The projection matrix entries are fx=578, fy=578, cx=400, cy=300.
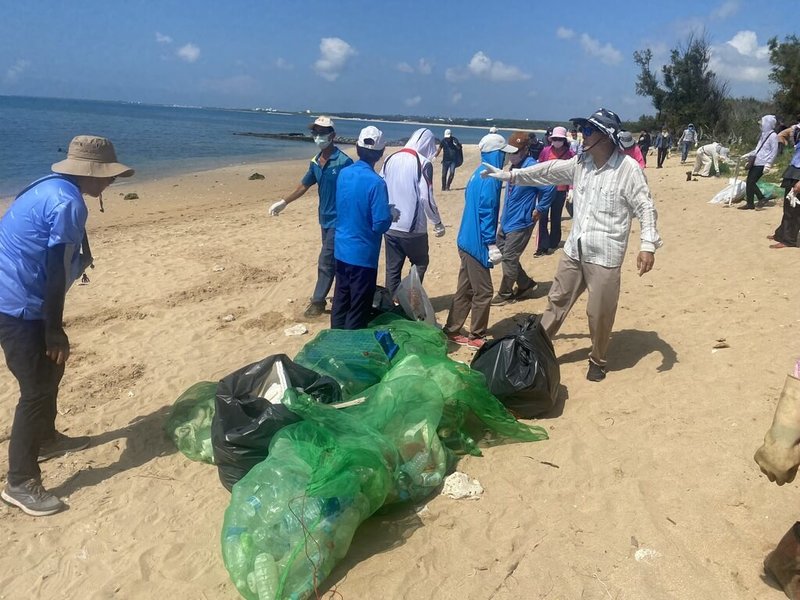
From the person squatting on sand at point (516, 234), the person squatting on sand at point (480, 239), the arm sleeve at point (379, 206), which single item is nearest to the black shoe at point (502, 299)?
the person squatting on sand at point (516, 234)

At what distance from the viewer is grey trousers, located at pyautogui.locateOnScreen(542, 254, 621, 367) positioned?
163 inches

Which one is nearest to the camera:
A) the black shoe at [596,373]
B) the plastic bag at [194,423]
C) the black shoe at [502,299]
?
the plastic bag at [194,423]

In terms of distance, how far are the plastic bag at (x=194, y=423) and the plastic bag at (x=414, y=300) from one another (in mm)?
1837

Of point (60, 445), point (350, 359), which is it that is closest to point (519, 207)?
point (350, 359)

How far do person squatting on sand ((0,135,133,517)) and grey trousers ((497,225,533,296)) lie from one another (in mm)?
4109

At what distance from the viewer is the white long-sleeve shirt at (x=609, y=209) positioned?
155 inches

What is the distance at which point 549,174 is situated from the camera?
4457mm

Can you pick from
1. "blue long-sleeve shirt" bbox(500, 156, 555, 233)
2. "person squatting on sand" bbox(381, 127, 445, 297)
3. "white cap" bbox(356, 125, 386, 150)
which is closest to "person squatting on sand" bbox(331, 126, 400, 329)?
"white cap" bbox(356, 125, 386, 150)

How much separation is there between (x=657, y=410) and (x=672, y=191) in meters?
11.1

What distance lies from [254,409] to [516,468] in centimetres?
149

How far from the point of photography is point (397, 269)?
18.0 ft

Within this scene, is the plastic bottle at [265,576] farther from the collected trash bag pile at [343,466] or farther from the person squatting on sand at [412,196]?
the person squatting on sand at [412,196]

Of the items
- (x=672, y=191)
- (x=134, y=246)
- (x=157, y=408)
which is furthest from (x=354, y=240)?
(x=672, y=191)

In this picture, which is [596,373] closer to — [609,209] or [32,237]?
[609,209]
